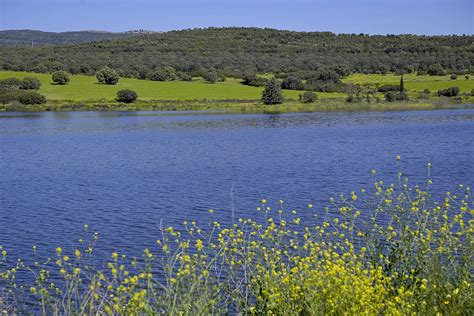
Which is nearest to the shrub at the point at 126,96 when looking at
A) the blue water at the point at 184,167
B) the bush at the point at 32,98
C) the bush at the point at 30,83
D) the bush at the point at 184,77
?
the bush at the point at 32,98

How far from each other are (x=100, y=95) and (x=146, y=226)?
66.3m

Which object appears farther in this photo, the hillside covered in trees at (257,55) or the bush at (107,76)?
the hillside covered in trees at (257,55)

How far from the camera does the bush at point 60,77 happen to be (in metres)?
87.4

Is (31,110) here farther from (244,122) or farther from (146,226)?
(146,226)

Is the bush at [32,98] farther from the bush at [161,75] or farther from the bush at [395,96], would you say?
the bush at [395,96]

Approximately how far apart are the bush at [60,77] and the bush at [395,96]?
125 ft

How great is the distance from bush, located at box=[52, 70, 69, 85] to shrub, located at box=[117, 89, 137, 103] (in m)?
9.86

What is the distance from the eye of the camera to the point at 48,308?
12.3 meters

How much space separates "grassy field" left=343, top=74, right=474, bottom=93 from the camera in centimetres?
8906

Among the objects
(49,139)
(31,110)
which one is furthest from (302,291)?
(31,110)

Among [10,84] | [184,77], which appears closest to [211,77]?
[184,77]

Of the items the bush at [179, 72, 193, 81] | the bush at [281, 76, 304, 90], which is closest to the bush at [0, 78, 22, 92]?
the bush at [179, 72, 193, 81]

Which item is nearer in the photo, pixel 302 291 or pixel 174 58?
pixel 302 291

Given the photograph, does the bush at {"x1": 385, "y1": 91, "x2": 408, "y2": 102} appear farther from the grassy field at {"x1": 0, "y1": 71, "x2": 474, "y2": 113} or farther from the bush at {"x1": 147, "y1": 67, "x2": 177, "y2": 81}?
the bush at {"x1": 147, "y1": 67, "x2": 177, "y2": 81}
